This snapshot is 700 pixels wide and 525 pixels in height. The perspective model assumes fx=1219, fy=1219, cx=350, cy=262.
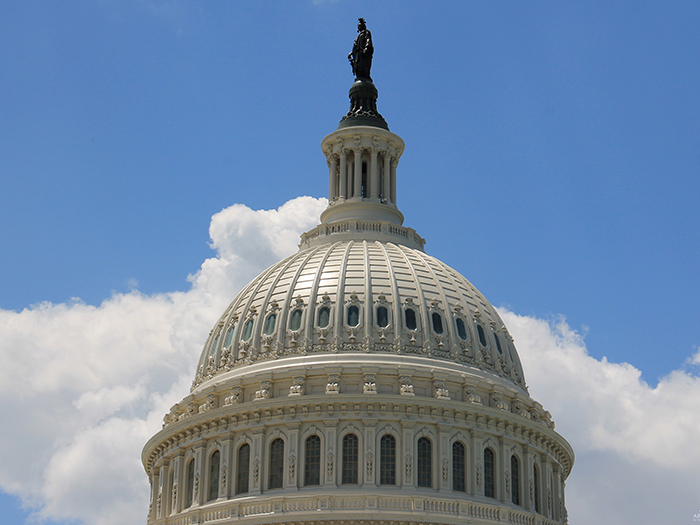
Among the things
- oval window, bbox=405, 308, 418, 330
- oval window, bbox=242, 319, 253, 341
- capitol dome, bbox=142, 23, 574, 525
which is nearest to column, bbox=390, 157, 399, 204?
capitol dome, bbox=142, 23, 574, 525

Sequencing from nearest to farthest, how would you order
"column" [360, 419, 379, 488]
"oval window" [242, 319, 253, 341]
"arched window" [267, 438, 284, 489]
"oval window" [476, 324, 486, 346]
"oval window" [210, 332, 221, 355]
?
"column" [360, 419, 379, 488], "arched window" [267, 438, 284, 489], "oval window" [242, 319, 253, 341], "oval window" [476, 324, 486, 346], "oval window" [210, 332, 221, 355]

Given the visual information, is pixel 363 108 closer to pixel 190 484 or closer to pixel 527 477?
pixel 527 477

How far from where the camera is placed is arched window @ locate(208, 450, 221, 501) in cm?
7550

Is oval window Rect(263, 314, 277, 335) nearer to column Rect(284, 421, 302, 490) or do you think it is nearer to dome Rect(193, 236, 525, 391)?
dome Rect(193, 236, 525, 391)

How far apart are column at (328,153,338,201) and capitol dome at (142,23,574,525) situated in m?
8.00

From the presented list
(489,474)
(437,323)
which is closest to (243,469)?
(489,474)

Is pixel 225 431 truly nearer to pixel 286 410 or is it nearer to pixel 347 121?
pixel 286 410

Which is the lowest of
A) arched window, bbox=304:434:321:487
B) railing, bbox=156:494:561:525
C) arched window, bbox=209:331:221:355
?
railing, bbox=156:494:561:525

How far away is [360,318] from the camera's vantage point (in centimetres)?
7875

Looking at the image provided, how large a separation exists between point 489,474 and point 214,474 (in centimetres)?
1714

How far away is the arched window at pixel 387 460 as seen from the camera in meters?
72.6

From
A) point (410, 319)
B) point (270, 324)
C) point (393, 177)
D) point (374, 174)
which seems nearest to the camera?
point (410, 319)

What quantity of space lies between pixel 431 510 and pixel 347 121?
35260 millimetres

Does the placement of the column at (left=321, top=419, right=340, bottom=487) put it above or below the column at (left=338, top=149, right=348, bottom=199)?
below
